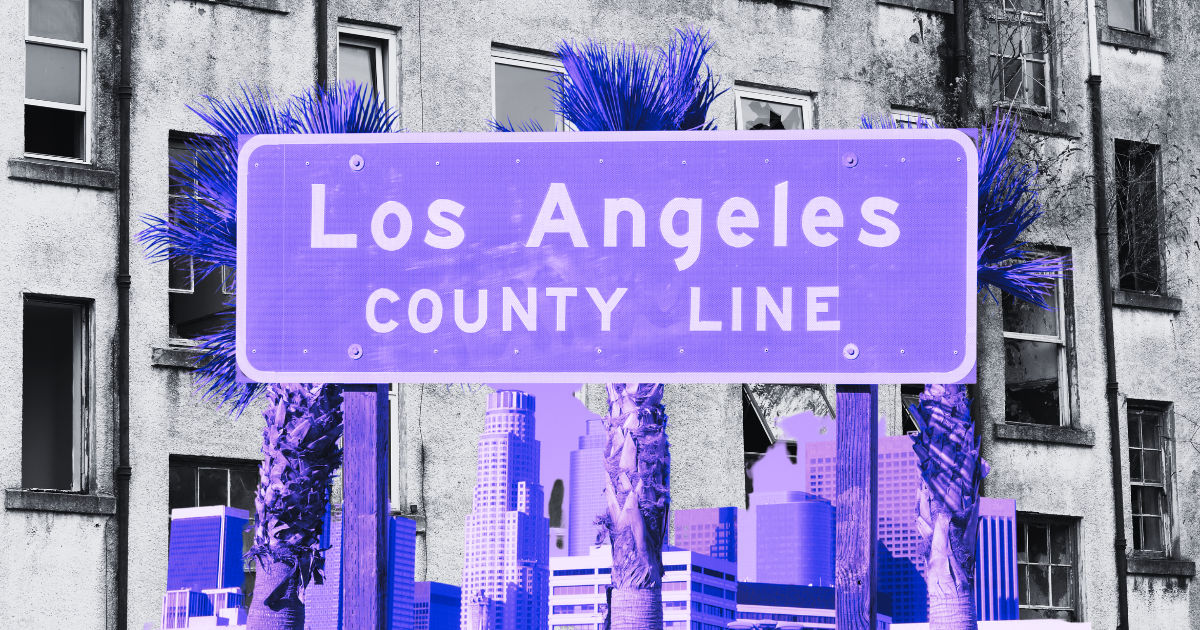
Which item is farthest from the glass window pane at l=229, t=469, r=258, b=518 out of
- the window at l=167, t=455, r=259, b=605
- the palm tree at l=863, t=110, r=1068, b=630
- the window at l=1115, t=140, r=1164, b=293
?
the window at l=1115, t=140, r=1164, b=293

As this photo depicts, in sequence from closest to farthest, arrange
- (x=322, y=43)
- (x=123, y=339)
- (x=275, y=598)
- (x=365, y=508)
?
(x=365, y=508), (x=275, y=598), (x=123, y=339), (x=322, y=43)

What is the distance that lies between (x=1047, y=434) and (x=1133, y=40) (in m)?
5.47

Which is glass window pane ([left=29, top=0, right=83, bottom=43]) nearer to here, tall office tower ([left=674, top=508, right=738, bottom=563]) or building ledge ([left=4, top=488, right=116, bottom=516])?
building ledge ([left=4, top=488, right=116, bottom=516])

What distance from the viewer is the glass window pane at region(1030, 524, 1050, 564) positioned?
65.3ft

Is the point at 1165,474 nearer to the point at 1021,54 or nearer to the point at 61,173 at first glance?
the point at 1021,54

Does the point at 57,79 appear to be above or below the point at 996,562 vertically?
above

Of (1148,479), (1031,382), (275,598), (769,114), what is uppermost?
(769,114)

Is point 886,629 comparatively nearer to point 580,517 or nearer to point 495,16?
point 580,517

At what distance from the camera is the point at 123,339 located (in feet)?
51.2

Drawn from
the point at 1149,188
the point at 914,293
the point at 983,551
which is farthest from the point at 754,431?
the point at 914,293

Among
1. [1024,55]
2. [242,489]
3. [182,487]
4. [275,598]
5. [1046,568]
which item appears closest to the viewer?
[275,598]

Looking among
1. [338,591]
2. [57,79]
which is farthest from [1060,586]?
[57,79]

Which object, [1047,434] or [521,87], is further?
[1047,434]

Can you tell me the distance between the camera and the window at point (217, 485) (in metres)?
15.9
